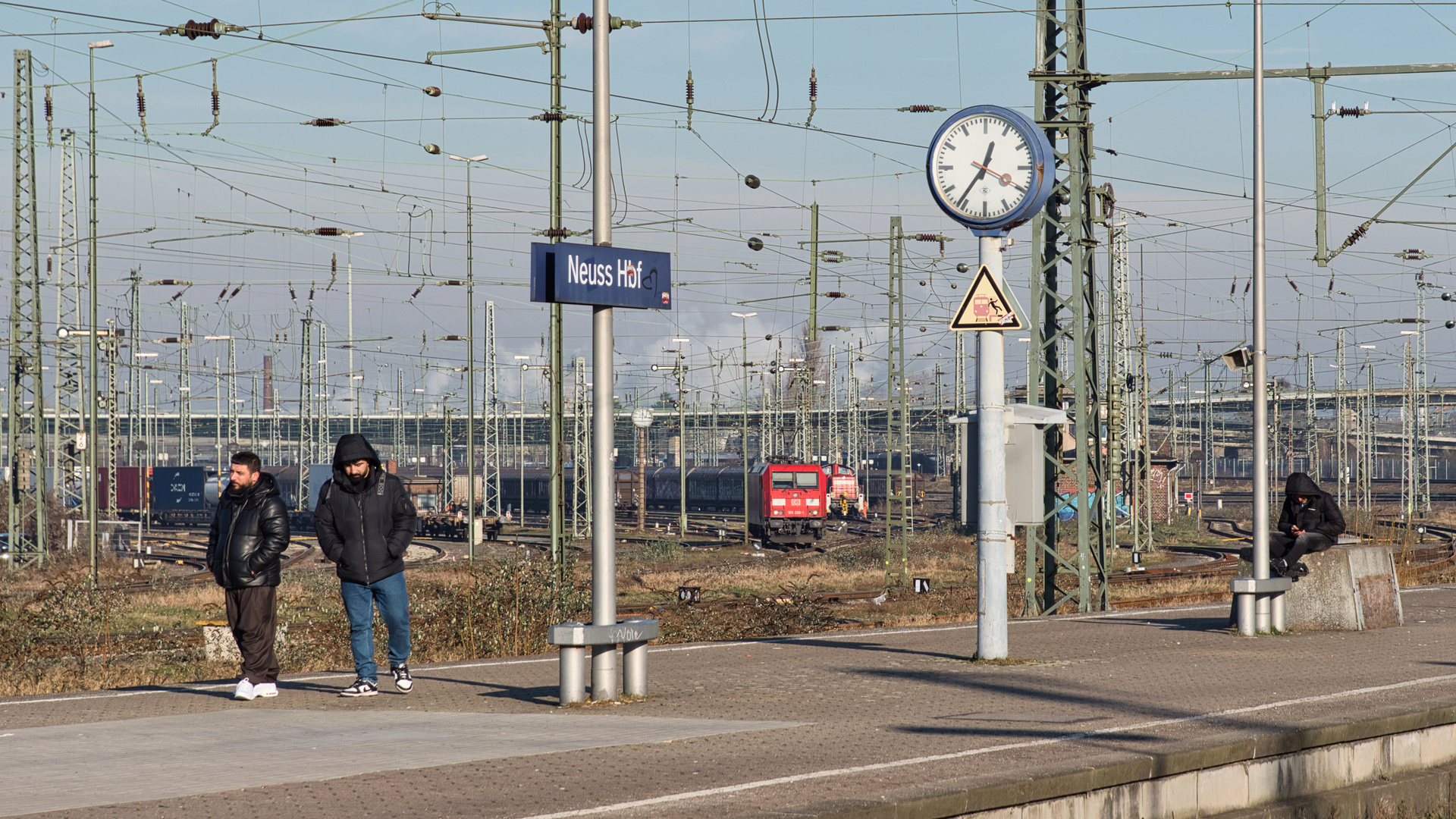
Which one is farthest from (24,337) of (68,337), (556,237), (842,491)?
(842,491)

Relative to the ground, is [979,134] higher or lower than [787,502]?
higher

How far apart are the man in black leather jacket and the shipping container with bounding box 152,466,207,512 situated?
263ft

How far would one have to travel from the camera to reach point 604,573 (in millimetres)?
9617

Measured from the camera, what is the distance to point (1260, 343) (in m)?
15.5

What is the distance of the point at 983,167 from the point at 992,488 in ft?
8.61

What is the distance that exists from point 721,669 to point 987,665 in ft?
7.05

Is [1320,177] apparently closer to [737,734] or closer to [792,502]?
[737,734]

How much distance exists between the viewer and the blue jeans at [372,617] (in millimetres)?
10172

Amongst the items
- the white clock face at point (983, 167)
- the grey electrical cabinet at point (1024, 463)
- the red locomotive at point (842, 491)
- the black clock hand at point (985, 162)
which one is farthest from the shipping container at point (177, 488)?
the black clock hand at point (985, 162)

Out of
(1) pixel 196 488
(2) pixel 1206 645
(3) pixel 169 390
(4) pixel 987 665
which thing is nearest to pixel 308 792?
(4) pixel 987 665

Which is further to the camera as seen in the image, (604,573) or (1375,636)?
(1375,636)

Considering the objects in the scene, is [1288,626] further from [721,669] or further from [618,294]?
[618,294]

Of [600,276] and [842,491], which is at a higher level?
[600,276]

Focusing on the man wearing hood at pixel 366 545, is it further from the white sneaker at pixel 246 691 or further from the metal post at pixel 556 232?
the metal post at pixel 556 232
